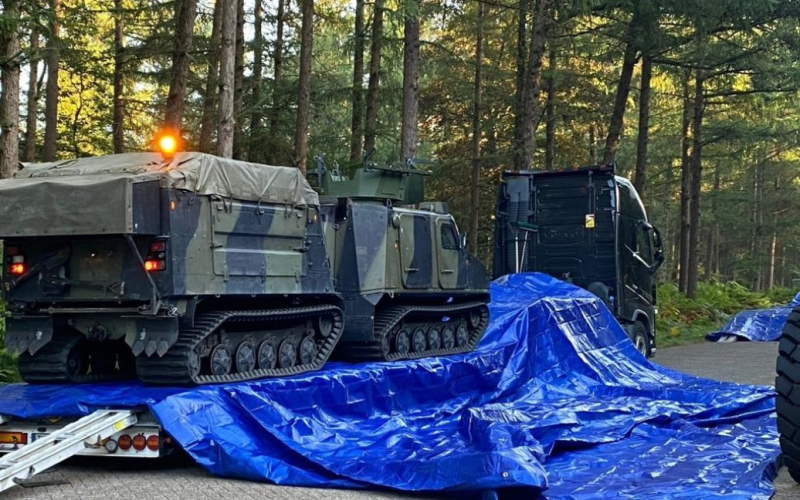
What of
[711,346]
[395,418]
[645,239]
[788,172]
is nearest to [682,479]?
[395,418]

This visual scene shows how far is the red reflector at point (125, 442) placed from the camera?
670cm

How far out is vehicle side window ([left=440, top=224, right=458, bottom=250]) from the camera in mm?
11141

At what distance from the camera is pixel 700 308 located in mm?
28359

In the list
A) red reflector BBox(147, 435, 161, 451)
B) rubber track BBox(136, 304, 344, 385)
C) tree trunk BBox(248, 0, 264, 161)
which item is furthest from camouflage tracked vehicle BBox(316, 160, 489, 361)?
tree trunk BBox(248, 0, 264, 161)

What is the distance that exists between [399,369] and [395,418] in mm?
794

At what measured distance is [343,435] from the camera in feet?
25.4

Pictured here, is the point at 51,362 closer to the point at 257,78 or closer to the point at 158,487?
the point at 158,487

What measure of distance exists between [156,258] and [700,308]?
78.8ft

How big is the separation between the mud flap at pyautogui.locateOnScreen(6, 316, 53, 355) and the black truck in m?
9.89

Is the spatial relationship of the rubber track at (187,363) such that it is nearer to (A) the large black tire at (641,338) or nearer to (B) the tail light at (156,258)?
(B) the tail light at (156,258)

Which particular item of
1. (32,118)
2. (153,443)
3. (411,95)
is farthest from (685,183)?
(153,443)

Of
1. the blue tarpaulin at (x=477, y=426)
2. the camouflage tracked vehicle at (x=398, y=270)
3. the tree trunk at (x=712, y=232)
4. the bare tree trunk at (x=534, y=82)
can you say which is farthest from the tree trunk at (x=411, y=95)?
the tree trunk at (x=712, y=232)

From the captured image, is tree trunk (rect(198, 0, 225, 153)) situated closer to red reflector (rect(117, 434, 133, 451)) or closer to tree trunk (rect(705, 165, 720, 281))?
red reflector (rect(117, 434, 133, 451))

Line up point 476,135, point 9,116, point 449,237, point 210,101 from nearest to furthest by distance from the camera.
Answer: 1. point 449,237
2. point 9,116
3. point 210,101
4. point 476,135
